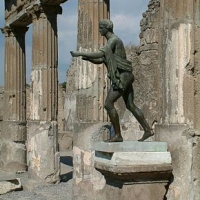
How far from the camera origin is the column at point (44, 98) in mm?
11930

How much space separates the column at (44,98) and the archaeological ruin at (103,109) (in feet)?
0.08

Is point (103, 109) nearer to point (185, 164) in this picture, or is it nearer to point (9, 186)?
point (185, 164)

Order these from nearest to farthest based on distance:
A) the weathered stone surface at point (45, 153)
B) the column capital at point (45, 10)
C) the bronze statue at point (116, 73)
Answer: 1. the bronze statue at point (116, 73)
2. the weathered stone surface at point (45, 153)
3. the column capital at point (45, 10)

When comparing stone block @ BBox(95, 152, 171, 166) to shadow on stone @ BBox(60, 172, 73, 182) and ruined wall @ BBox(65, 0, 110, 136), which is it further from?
shadow on stone @ BBox(60, 172, 73, 182)

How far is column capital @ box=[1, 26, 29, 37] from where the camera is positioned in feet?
50.0

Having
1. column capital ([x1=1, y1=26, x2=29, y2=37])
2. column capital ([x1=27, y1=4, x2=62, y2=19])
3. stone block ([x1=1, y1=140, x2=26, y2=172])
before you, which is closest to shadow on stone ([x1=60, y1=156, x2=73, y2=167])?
stone block ([x1=1, y1=140, x2=26, y2=172])

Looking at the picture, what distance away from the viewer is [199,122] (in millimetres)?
5934

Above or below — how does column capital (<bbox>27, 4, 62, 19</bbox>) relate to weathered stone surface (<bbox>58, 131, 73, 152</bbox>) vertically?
above

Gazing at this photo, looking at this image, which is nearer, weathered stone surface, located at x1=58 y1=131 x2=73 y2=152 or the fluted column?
the fluted column

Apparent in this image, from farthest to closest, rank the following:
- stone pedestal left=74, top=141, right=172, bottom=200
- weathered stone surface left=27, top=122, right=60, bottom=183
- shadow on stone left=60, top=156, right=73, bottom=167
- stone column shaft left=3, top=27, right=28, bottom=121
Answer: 1. shadow on stone left=60, top=156, right=73, bottom=167
2. stone column shaft left=3, top=27, right=28, bottom=121
3. weathered stone surface left=27, top=122, right=60, bottom=183
4. stone pedestal left=74, top=141, right=172, bottom=200

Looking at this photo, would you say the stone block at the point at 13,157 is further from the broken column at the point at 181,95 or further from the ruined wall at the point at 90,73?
the broken column at the point at 181,95

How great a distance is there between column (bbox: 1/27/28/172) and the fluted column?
589cm

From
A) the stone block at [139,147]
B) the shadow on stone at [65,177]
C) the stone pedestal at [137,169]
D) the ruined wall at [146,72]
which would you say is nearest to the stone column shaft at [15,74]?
the shadow on stone at [65,177]

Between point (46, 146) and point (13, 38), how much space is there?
465 cm
